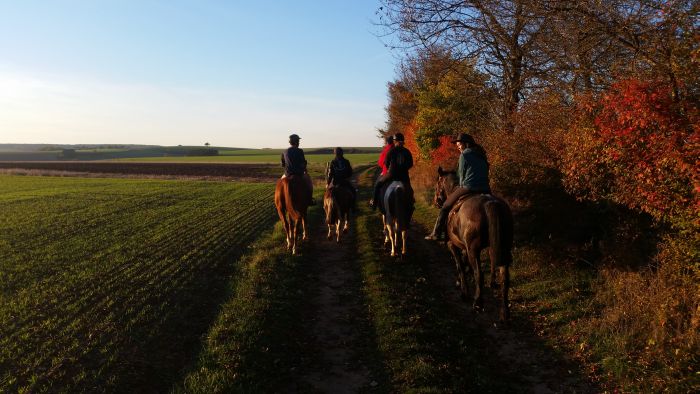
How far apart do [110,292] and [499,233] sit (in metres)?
8.12

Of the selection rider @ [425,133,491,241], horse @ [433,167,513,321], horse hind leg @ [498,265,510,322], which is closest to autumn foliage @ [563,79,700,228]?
rider @ [425,133,491,241]

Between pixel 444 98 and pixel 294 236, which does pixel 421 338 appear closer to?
pixel 294 236

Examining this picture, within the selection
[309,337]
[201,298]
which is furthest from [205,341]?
[201,298]

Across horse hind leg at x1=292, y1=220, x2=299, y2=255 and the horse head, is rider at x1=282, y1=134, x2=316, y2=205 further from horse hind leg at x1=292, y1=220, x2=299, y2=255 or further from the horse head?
the horse head

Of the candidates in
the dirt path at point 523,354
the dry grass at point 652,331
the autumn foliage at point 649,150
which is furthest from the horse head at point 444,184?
the dry grass at point 652,331

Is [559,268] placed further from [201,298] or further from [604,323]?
A: [201,298]

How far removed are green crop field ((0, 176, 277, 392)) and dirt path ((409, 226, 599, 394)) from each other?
4.62m

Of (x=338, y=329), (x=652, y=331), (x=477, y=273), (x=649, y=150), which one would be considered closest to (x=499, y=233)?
(x=477, y=273)

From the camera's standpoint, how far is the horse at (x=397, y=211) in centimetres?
1126

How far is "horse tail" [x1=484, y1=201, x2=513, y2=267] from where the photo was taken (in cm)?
708

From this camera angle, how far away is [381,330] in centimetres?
704

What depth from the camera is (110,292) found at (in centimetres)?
936

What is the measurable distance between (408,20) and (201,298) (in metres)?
9.17

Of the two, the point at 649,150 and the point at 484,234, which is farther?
the point at 484,234
